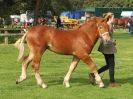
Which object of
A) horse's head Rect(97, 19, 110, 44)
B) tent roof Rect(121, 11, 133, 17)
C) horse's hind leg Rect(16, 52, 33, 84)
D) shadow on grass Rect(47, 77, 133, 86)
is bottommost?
tent roof Rect(121, 11, 133, 17)

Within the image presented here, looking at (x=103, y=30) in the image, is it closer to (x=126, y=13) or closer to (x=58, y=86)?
(x=58, y=86)

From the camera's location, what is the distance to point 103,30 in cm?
1245

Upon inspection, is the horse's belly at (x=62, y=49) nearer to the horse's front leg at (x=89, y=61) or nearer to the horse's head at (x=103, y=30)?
the horse's front leg at (x=89, y=61)

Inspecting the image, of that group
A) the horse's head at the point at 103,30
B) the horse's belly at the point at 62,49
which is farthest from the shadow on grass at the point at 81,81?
the horse's head at the point at 103,30

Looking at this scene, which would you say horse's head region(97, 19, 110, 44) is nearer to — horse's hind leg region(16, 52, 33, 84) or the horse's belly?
the horse's belly

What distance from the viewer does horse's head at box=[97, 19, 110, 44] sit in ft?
40.7

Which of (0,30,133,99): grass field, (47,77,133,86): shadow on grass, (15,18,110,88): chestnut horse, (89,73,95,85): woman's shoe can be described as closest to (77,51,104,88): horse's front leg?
(15,18,110,88): chestnut horse

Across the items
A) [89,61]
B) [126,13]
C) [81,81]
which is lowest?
[126,13]

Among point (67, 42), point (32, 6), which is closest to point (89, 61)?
point (67, 42)

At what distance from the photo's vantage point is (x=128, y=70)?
17.6m

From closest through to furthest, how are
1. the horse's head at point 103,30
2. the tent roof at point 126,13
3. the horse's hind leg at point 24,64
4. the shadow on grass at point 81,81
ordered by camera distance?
the horse's head at point 103,30
the horse's hind leg at point 24,64
the shadow on grass at point 81,81
the tent roof at point 126,13

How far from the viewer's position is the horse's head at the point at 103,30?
40.7ft

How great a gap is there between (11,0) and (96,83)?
26.8 meters

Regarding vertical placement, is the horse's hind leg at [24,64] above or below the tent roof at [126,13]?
above
